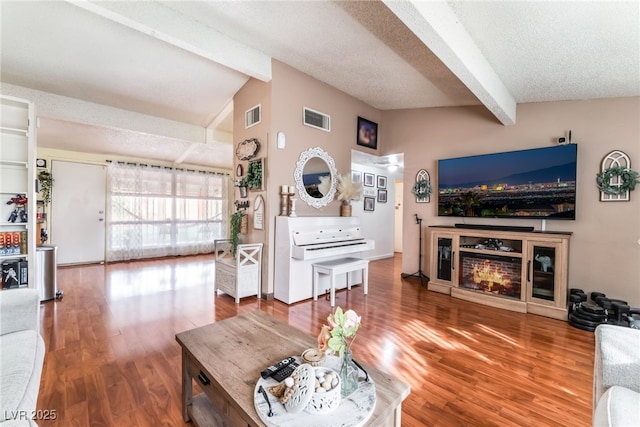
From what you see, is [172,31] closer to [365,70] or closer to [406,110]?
[365,70]

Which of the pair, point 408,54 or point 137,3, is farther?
point 408,54

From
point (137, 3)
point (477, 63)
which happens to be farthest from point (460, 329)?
point (137, 3)

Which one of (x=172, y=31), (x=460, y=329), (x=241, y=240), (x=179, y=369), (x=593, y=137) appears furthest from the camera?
(x=241, y=240)

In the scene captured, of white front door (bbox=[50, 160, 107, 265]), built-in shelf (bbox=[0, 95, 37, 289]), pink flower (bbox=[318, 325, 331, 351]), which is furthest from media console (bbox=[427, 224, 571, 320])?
white front door (bbox=[50, 160, 107, 265])

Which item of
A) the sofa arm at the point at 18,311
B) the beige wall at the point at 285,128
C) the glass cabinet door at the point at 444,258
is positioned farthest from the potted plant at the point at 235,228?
the glass cabinet door at the point at 444,258

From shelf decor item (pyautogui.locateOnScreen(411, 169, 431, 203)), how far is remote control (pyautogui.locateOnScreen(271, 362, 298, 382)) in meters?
3.72

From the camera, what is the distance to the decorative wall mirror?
3.72 metres

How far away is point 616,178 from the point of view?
291 centimetres

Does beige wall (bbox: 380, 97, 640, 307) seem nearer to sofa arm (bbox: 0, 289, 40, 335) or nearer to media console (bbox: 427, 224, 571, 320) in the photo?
media console (bbox: 427, 224, 571, 320)

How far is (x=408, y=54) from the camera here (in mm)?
2752

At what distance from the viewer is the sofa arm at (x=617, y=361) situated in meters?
1.09

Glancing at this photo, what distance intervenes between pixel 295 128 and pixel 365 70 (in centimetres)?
110

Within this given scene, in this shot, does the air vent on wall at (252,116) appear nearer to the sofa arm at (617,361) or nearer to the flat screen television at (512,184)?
the flat screen television at (512,184)

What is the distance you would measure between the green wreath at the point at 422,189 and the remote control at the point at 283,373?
3.72 meters
